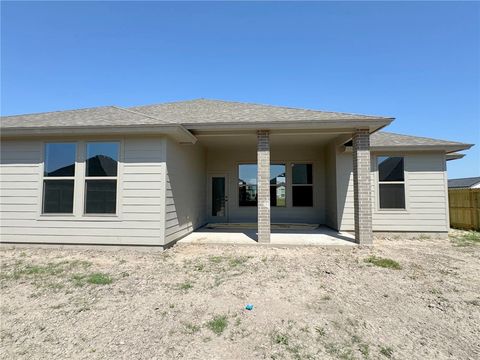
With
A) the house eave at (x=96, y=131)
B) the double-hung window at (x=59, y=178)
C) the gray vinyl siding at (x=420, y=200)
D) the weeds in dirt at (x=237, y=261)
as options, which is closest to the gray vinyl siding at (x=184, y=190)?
the house eave at (x=96, y=131)

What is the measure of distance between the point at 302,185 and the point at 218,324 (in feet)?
28.2

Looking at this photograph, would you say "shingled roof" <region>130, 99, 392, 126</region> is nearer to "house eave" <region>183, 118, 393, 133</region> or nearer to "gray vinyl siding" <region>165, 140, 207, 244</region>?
"house eave" <region>183, 118, 393, 133</region>

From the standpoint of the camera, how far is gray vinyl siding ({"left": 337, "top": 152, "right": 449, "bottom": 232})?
8.78 m

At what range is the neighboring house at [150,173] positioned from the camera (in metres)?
6.63

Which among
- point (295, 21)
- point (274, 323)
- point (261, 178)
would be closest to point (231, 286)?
point (274, 323)

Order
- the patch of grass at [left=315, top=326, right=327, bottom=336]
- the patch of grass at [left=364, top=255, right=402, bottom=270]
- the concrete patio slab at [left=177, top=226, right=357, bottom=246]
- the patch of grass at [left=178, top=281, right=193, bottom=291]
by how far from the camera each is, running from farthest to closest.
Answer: the concrete patio slab at [left=177, top=226, right=357, bottom=246] < the patch of grass at [left=364, top=255, right=402, bottom=270] < the patch of grass at [left=178, top=281, right=193, bottom=291] < the patch of grass at [left=315, top=326, right=327, bottom=336]

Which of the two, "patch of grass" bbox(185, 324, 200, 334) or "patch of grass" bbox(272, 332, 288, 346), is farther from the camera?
"patch of grass" bbox(185, 324, 200, 334)

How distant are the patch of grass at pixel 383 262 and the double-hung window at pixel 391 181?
3.62 metres

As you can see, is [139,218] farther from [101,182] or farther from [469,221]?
[469,221]

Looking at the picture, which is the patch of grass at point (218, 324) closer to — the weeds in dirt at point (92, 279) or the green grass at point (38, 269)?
the weeds in dirt at point (92, 279)

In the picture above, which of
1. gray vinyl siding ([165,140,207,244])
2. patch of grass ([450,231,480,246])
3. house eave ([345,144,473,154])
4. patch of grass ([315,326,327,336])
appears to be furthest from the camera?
house eave ([345,144,473,154])

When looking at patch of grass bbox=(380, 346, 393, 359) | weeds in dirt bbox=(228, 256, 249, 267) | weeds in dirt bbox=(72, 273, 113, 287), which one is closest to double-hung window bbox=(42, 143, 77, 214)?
weeds in dirt bbox=(72, 273, 113, 287)

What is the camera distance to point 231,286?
432cm

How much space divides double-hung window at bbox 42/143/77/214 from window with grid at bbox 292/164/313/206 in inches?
312
